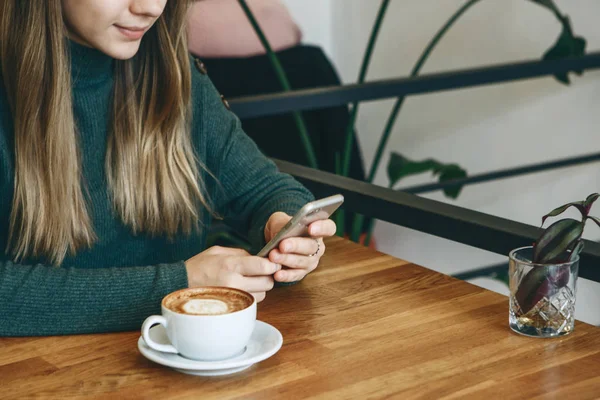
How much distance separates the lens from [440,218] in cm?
111

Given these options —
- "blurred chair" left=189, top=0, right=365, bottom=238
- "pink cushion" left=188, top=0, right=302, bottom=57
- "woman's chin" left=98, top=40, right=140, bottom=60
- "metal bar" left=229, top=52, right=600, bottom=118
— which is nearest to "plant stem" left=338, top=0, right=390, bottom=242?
"metal bar" left=229, top=52, right=600, bottom=118

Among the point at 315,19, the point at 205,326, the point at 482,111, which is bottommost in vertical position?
the point at 482,111

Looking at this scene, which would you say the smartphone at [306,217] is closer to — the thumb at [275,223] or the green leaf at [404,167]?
the thumb at [275,223]

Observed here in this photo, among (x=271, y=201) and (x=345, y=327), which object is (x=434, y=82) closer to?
(x=271, y=201)

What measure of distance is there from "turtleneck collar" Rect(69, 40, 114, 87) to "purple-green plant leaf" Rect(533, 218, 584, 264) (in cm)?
65

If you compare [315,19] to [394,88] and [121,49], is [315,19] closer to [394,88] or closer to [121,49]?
[394,88]

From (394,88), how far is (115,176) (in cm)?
97

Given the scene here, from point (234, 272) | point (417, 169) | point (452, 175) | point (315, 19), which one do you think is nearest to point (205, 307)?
point (234, 272)

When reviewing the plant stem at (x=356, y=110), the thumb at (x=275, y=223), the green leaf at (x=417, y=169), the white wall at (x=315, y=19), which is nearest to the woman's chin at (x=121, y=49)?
the thumb at (x=275, y=223)

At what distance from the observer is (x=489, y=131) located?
3.19 m

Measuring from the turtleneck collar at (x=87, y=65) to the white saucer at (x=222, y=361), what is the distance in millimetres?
474

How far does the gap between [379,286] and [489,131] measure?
2259 millimetres

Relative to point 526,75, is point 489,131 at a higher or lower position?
lower

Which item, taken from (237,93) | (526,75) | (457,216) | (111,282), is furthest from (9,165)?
(237,93)
